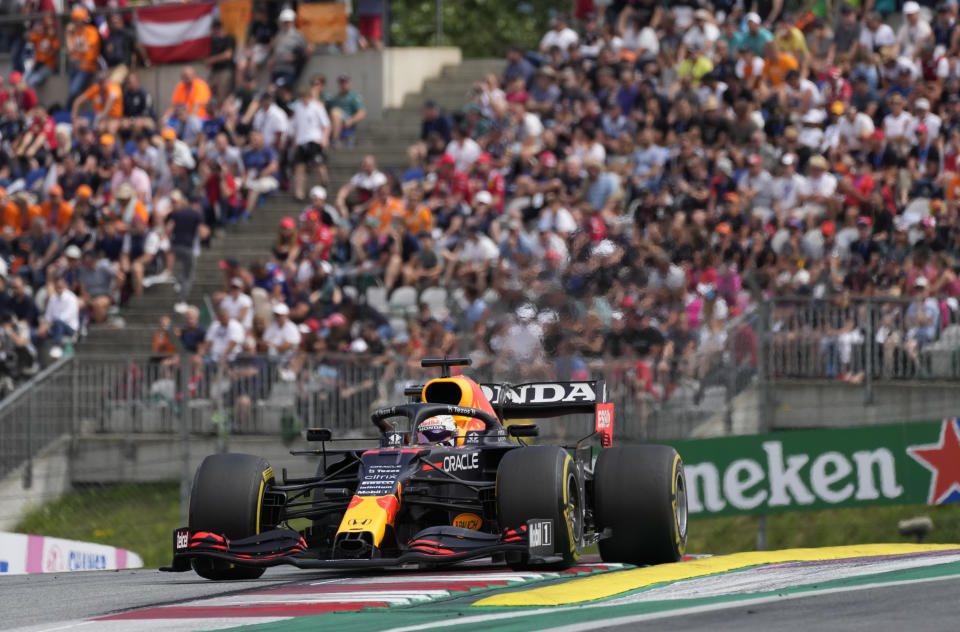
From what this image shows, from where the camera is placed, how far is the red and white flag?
29.6 m

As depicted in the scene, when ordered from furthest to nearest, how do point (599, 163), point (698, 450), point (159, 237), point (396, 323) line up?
point (159, 237), point (599, 163), point (396, 323), point (698, 450)

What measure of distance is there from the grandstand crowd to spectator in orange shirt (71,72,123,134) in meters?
0.06

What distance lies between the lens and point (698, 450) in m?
17.9

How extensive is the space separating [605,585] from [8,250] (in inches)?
654

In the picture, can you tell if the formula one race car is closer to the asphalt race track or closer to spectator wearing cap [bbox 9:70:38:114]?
the asphalt race track

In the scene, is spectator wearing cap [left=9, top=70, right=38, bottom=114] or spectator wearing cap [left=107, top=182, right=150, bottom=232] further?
spectator wearing cap [left=9, top=70, right=38, bottom=114]

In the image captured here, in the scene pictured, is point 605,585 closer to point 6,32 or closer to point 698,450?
point 698,450

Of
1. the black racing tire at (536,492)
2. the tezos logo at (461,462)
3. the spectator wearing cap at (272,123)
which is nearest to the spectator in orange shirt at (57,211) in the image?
the spectator wearing cap at (272,123)

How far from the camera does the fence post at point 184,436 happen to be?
19312 millimetres

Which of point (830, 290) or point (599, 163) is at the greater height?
point (599, 163)

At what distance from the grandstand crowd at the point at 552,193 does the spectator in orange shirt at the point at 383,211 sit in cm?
4

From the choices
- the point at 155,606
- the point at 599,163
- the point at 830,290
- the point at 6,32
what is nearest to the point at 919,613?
the point at 155,606

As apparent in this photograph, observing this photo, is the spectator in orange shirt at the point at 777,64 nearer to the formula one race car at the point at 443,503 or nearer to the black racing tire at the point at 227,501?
the formula one race car at the point at 443,503

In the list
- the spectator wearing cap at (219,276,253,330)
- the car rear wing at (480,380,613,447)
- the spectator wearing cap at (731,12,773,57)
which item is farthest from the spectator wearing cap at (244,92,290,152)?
the car rear wing at (480,380,613,447)
